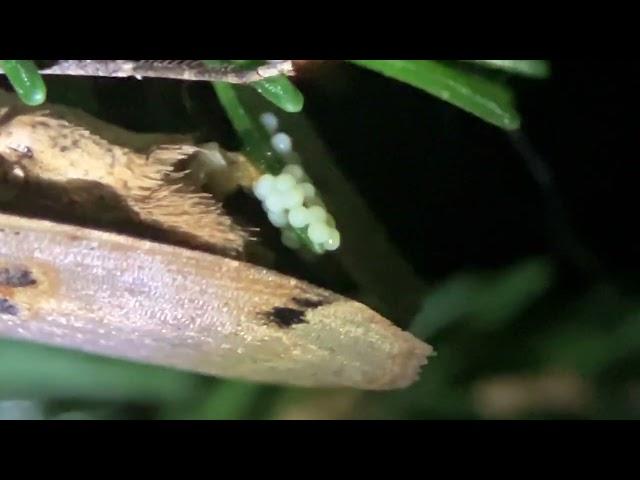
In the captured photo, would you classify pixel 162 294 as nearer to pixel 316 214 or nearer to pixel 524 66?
pixel 316 214

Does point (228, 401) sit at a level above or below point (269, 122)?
below

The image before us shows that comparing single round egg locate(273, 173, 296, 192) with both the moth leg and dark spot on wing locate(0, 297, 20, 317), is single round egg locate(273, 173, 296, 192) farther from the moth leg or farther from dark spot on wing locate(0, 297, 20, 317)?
dark spot on wing locate(0, 297, 20, 317)

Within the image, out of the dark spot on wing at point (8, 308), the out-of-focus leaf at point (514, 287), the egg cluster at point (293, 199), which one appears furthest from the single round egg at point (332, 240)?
the dark spot on wing at point (8, 308)

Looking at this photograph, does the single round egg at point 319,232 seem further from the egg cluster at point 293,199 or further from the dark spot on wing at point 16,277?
the dark spot on wing at point 16,277

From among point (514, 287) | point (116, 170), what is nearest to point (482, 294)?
point (514, 287)
